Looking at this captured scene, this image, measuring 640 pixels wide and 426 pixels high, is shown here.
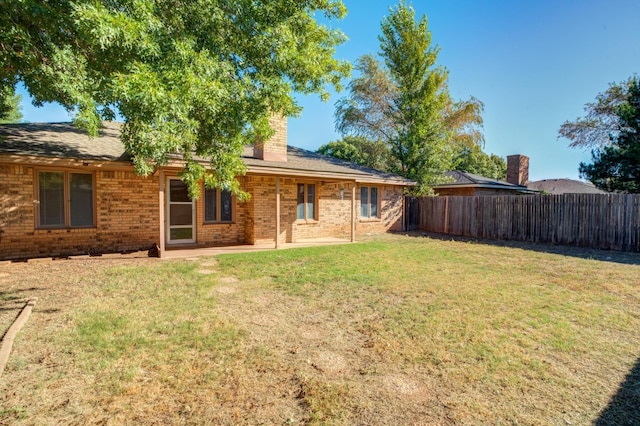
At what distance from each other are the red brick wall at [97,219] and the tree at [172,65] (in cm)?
298

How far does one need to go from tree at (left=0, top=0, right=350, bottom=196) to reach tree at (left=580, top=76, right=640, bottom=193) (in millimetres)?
15385

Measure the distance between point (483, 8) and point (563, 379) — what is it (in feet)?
47.0

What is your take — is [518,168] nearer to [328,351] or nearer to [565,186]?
[565,186]

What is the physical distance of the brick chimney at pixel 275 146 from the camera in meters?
12.5

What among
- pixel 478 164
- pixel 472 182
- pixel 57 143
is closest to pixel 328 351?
pixel 57 143

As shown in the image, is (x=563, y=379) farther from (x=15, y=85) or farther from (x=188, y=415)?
(x=15, y=85)

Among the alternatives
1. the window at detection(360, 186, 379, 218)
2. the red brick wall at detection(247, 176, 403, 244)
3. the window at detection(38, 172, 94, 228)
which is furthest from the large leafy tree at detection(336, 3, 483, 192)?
the window at detection(38, 172, 94, 228)

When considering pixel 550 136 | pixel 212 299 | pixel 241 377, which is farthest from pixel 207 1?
pixel 550 136

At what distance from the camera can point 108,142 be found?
10.3 m

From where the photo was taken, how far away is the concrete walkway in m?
9.33

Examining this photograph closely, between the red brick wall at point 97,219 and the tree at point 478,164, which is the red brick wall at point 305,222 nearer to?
the red brick wall at point 97,219

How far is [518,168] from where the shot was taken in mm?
22625

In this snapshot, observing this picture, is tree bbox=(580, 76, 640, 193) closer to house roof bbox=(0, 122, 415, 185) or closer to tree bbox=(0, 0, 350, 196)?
house roof bbox=(0, 122, 415, 185)

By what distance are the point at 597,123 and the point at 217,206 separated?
24.2 meters
